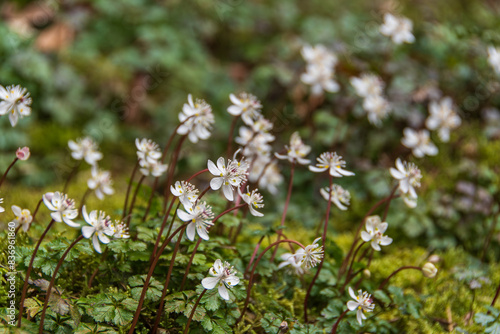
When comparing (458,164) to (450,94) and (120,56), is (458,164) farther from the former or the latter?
(120,56)

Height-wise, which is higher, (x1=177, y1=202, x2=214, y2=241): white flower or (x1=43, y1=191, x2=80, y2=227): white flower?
(x1=177, y1=202, x2=214, y2=241): white flower

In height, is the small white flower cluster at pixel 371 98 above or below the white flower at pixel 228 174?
below

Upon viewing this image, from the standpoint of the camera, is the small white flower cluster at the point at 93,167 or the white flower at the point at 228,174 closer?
the white flower at the point at 228,174

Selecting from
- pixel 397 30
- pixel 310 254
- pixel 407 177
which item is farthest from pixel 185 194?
pixel 397 30

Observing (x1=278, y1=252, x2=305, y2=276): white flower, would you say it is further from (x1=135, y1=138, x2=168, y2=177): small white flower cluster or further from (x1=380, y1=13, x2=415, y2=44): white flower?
(x1=380, y1=13, x2=415, y2=44): white flower

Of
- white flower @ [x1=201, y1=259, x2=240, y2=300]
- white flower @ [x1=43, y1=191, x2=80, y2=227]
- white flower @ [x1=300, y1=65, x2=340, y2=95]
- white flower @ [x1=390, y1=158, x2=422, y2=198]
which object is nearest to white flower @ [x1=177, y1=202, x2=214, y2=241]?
white flower @ [x1=201, y1=259, x2=240, y2=300]

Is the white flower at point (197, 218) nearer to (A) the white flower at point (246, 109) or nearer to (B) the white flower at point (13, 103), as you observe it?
(A) the white flower at point (246, 109)

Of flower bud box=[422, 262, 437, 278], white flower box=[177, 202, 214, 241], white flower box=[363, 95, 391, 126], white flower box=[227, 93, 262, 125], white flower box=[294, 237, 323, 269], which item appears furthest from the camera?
white flower box=[363, 95, 391, 126]

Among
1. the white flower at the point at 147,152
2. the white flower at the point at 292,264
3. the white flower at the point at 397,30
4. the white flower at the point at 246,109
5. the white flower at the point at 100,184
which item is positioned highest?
the white flower at the point at 397,30

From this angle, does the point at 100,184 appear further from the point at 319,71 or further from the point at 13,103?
the point at 319,71

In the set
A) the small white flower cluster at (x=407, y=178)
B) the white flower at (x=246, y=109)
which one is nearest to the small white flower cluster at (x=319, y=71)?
the white flower at (x=246, y=109)

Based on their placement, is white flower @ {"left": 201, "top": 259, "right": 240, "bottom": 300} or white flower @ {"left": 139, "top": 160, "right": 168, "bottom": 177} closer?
white flower @ {"left": 201, "top": 259, "right": 240, "bottom": 300}
